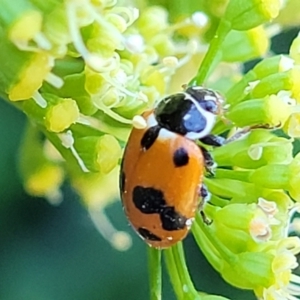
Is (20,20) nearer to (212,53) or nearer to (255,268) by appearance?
(212,53)

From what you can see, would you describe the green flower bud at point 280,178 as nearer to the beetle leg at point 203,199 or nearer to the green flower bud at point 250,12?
the beetle leg at point 203,199

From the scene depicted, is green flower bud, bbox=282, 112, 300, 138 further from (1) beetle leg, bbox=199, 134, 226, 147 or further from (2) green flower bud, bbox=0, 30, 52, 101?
(2) green flower bud, bbox=0, 30, 52, 101

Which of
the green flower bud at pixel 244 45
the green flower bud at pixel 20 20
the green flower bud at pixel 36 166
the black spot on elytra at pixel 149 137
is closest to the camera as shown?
the green flower bud at pixel 20 20

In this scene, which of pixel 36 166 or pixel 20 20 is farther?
pixel 36 166

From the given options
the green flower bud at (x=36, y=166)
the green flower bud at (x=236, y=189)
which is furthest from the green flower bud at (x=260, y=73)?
the green flower bud at (x=36, y=166)

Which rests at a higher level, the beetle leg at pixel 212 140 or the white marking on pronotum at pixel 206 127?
the white marking on pronotum at pixel 206 127

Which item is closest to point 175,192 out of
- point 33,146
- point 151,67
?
point 151,67

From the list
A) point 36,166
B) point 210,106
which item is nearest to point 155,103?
point 210,106
